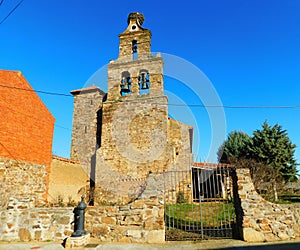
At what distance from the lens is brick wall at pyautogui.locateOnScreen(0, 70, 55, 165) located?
392 inches

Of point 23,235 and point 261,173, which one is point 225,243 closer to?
point 23,235

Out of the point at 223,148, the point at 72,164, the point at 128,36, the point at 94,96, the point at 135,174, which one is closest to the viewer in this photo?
the point at 135,174

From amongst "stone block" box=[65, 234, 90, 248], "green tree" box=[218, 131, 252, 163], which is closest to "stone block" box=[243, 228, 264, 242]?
"stone block" box=[65, 234, 90, 248]

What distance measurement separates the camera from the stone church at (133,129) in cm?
1364

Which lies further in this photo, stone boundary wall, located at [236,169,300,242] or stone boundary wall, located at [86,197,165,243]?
stone boundary wall, located at [86,197,165,243]

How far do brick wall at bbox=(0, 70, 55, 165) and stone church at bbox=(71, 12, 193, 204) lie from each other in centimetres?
377

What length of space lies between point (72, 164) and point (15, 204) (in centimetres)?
876

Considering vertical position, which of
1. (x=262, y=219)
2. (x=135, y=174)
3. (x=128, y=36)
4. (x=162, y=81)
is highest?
(x=128, y=36)

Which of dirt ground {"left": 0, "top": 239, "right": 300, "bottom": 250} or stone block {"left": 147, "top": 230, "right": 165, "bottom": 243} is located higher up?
stone block {"left": 147, "top": 230, "right": 165, "bottom": 243}

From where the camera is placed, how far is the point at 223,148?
27.1 metres

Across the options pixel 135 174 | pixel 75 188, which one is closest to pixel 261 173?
pixel 135 174

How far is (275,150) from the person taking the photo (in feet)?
59.1

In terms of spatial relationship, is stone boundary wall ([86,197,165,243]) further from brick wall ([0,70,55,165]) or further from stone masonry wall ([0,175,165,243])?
brick wall ([0,70,55,165])

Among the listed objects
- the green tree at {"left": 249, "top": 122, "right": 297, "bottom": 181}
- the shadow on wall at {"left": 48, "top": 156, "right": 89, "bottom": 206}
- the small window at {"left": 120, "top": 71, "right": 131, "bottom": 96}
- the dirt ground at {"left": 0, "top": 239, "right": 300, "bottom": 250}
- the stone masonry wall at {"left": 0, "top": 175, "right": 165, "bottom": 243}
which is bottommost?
the dirt ground at {"left": 0, "top": 239, "right": 300, "bottom": 250}
